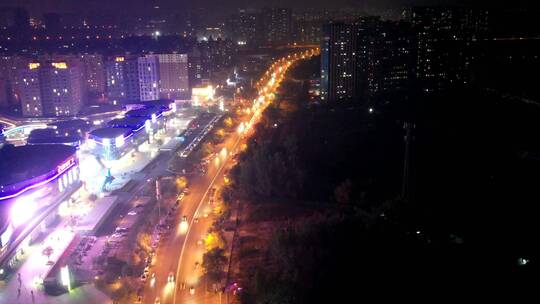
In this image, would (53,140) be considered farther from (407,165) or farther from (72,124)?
(407,165)

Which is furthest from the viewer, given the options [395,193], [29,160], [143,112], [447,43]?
[447,43]

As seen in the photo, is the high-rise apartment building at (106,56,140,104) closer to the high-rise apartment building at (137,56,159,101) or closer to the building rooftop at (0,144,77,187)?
the high-rise apartment building at (137,56,159,101)

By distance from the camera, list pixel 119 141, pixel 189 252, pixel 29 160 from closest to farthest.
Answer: pixel 189 252 → pixel 29 160 → pixel 119 141

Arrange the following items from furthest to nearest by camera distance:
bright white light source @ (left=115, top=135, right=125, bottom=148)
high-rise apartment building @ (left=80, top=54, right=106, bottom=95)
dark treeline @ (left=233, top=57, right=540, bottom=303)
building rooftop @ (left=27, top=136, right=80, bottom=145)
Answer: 1. high-rise apartment building @ (left=80, top=54, right=106, bottom=95)
2. building rooftop @ (left=27, top=136, right=80, bottom=145)
3. bright white light source @ (left=115, top=135, right=125, bottom=148)
4. dark treeline @ (left=233, top=57, right=540, bottom=303)

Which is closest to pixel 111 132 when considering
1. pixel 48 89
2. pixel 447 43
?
pixel 48 89

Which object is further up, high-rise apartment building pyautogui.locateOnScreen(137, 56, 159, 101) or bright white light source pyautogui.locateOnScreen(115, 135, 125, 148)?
high-rise apartment building pyautogui.locateOnScreen(137, 56, 159, 101)

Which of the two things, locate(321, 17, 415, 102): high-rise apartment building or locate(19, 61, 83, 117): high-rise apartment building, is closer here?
locate(321, 17, 415, 102): high-rise apartment building

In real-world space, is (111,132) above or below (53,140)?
above

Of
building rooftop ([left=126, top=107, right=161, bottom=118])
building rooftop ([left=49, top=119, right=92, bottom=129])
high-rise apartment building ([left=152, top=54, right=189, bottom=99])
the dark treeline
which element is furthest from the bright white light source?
high-rise apartment building ([left=152, top=54, right=189, bottom=99])

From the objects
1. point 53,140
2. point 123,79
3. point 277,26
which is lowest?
point 53,140
